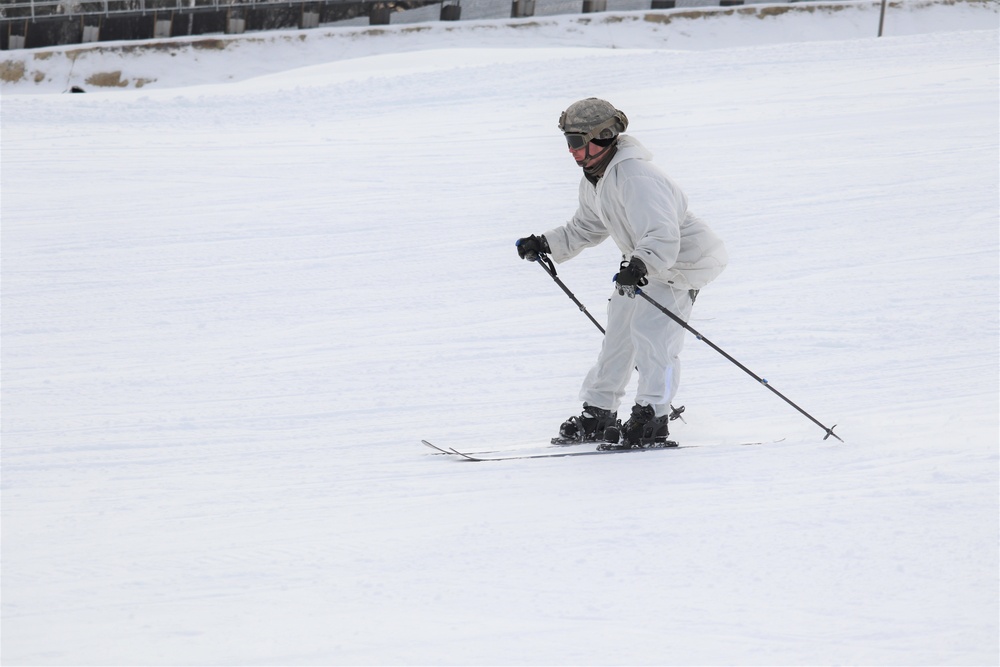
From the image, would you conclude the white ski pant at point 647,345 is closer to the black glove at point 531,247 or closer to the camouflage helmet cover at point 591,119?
the black glove at point 531,247

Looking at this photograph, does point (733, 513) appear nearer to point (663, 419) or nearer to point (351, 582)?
point (663, 419)

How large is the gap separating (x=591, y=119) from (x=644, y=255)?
57 cm

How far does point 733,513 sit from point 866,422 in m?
1.29

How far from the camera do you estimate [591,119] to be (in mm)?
4191

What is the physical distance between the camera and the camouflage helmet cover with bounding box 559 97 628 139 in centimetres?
419

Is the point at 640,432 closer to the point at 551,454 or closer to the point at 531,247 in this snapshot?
the point at 551,454

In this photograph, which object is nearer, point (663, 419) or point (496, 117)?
point (663, 419)

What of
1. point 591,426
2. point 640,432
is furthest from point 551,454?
point 640,432

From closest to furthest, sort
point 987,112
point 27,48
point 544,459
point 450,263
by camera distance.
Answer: point 544,459 < point 450,263 < point 987,112 < point 27,48

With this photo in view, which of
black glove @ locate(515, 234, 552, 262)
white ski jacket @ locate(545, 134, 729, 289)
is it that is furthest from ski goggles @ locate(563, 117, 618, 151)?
black glove @ locate(515, 234, 552, 262)

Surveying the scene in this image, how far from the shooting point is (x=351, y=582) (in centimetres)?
343

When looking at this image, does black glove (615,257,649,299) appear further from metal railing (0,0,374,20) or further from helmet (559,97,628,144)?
metal railing (0,0,374,20)

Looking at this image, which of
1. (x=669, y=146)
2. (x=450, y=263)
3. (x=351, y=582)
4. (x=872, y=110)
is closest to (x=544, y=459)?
(x=351, y=582)

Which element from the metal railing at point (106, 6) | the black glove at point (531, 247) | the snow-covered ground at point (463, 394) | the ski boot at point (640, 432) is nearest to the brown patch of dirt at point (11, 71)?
the metal railing at point (106, 6)
